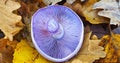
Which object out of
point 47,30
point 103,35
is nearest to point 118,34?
point 103,35

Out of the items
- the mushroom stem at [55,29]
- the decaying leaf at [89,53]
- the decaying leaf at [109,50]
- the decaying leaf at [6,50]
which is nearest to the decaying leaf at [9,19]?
the decaying leaf at [6,50]

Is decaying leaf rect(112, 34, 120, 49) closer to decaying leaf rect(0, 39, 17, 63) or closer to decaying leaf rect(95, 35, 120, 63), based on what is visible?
decaying leaf rect(95, 35, 120, 63)

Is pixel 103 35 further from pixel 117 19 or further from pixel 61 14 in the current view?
pixel 61 14

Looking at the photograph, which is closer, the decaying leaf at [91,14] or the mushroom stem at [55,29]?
the mushroom stem at [55,29]

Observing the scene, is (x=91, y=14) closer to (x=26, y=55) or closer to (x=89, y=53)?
(x=89, y=53)

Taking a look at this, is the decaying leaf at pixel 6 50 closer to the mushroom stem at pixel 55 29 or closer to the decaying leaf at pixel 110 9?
the mushroom stem at pixel 55 29

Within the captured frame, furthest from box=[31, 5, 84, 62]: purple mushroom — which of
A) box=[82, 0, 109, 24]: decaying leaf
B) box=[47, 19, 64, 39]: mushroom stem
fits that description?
box=[82, 0, 109, 24]: decaying leaf
